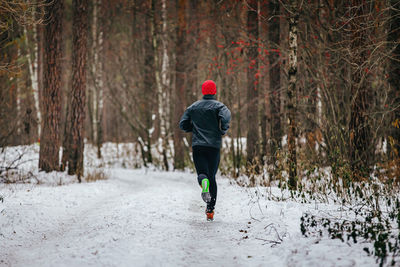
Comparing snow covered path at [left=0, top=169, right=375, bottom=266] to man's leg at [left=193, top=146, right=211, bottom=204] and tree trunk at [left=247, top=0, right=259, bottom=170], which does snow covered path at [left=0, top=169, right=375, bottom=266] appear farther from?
tree trunk at [left=247, top=0, right=259, bottom=170]

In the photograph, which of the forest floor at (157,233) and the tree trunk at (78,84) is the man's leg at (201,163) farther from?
the tree trunk at (78,84)

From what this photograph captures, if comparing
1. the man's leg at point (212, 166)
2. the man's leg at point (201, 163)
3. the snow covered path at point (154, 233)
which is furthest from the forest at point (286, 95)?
the man's leg at point (201, 163)

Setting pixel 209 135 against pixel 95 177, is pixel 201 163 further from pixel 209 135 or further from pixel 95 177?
pixel 95 177

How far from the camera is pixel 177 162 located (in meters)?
15.5

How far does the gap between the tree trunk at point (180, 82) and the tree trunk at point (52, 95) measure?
5159mm

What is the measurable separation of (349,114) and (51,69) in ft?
31.1

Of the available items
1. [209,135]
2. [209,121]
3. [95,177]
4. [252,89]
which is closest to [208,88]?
[209,121]

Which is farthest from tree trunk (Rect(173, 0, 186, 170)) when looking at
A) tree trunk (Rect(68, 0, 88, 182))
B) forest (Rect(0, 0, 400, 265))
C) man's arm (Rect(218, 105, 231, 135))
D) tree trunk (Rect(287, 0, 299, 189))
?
man's arm (Rect(218, 105, 231, 135))

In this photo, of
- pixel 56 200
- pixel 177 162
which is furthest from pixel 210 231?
pixel 177 162

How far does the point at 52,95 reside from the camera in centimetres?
1156

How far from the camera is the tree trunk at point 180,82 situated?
1516 cm

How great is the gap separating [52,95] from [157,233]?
8383mm

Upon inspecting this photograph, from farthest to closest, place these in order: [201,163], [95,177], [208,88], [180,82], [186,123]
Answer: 1. [180,82]
2. [95,177]
3. [186,123]
4. [208,88]
5. [201,163]

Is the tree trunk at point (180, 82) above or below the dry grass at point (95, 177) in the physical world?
above
